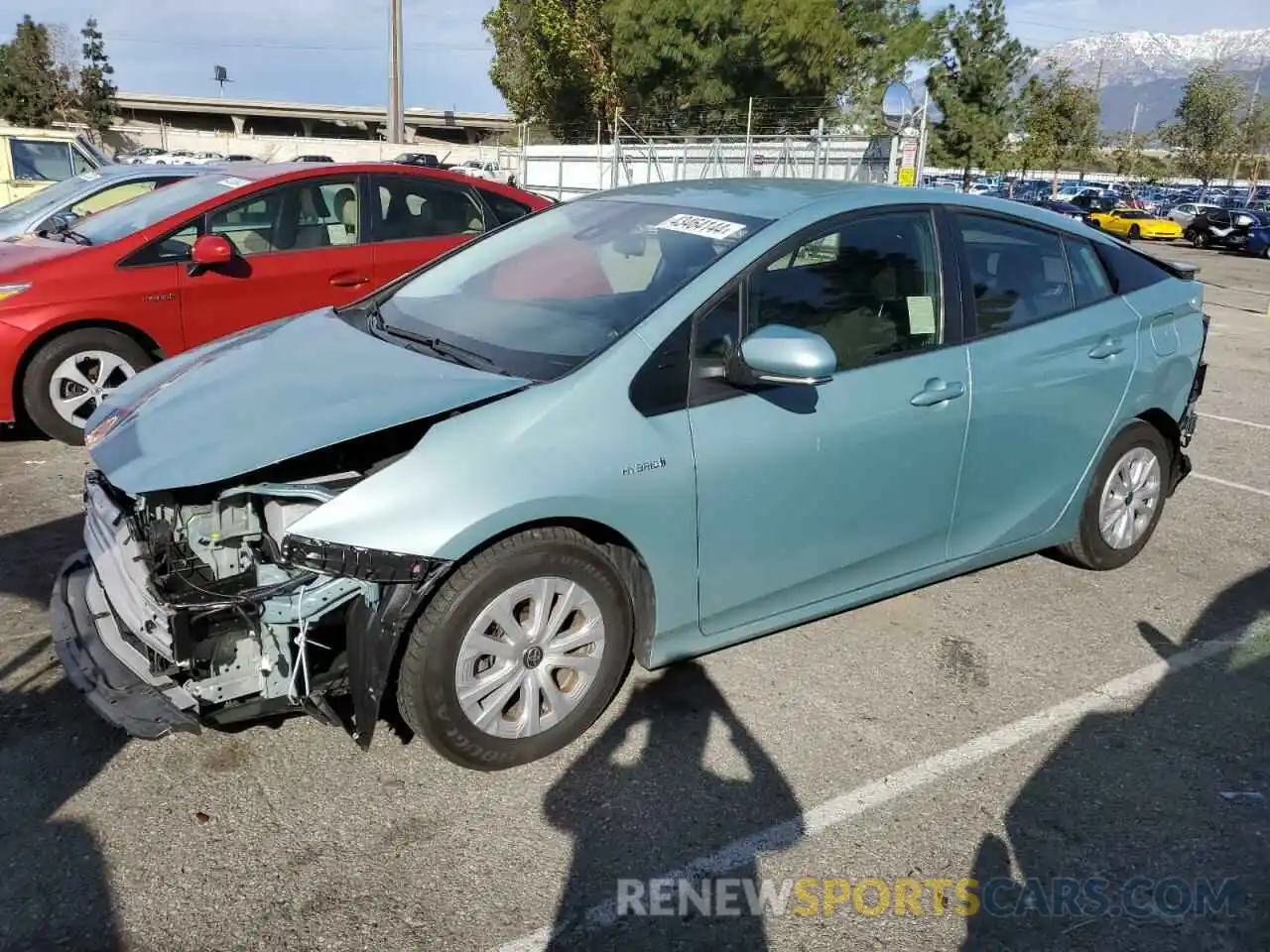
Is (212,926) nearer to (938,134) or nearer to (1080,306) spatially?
(1080,306)

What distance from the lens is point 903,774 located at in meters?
3.04

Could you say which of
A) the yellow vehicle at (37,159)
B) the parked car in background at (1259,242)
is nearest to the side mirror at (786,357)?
the yellow vehicle at (37,159)

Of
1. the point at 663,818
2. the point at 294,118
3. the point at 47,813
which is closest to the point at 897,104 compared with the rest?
the point at 663,818

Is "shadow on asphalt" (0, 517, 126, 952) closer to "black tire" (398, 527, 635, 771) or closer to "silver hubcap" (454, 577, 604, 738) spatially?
"black tire" (398, 527, 635, 771)

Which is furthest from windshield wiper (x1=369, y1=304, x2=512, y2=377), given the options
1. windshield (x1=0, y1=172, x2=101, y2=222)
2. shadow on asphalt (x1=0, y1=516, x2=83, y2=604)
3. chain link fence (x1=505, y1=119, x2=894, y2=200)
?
chain link fence (x1=505, y1=119, x2=894, y2=200)

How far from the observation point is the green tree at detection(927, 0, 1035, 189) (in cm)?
3812

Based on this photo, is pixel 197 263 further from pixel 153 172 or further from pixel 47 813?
pixel 47 813

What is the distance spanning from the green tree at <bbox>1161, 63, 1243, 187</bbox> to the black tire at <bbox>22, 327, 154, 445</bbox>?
5655 centimetres

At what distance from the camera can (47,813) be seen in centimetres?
271

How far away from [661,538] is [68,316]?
4.34 m

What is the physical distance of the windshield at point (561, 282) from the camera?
3.14 metres

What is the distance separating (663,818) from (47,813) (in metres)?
1.67

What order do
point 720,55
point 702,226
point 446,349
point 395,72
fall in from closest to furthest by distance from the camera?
point 446,349 → point 702,226 → point 395,72 → point 720,55

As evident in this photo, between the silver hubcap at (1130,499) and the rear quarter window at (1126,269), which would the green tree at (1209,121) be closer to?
the rear quarter window at (1126,269)
